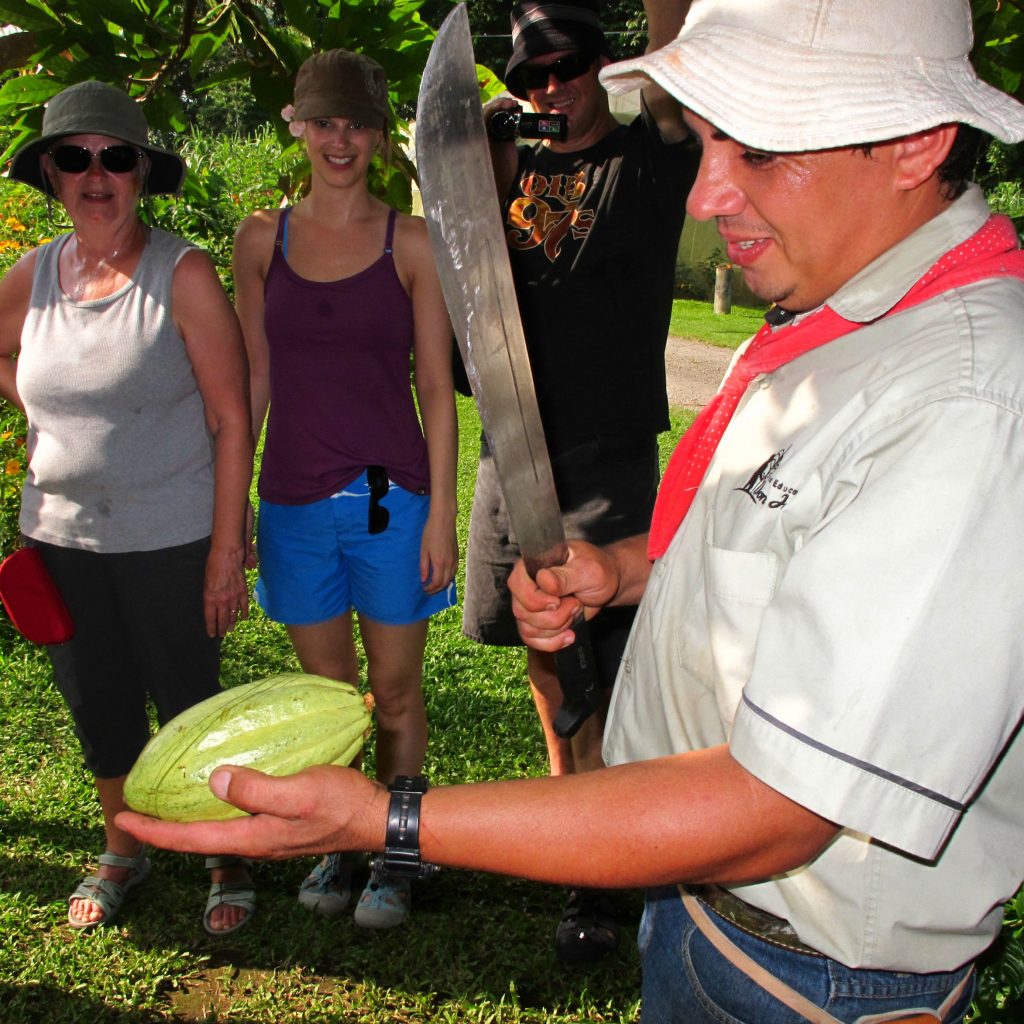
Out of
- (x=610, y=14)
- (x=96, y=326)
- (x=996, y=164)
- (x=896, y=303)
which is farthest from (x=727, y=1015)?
(x=610, y=14)

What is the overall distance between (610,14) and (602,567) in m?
32.8

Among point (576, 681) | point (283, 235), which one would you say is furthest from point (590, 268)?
point (576, 681)

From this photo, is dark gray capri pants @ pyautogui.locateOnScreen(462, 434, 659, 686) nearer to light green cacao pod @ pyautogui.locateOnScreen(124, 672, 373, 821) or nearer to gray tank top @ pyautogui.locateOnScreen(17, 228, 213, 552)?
gray tank top @ pyautogui.locateOnScreen(17, 228, 213, 552)

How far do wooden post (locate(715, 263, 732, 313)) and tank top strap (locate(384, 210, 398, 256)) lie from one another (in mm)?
16160

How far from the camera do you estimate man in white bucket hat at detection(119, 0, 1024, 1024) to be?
3.41 ft

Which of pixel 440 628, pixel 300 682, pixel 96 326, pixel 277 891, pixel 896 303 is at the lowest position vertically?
pixel 440 628

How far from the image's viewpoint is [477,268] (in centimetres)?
142

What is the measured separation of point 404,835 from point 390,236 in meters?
2.27

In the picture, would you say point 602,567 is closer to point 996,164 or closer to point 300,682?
point 300,682

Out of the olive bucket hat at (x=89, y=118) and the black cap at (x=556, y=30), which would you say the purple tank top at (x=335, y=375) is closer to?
the olive bucket hat at (x=89, y=118)

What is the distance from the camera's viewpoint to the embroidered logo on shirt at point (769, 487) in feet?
4.09

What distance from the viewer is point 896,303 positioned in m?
1.25

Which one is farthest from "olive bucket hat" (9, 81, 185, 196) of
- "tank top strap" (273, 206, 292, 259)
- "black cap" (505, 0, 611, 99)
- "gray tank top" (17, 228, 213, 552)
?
"black cap" (505, 0, 611, 99)

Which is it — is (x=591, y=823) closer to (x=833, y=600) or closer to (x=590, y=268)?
(x=833, y=600)
